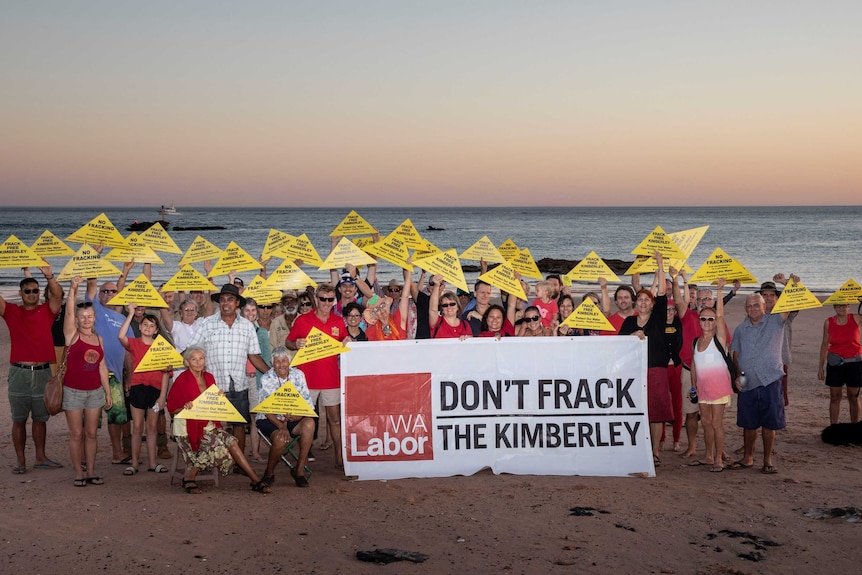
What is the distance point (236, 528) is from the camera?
6871 mm

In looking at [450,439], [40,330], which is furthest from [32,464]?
[450,439]

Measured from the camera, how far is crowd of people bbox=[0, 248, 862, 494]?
8039 millimetres

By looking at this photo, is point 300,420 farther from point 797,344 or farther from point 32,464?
point 797,344

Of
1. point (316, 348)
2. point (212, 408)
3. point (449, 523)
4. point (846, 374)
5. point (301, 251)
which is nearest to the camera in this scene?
point (449, 523)

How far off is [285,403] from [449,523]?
6.50 ft

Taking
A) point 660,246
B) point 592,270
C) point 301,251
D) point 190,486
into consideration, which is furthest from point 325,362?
point 660,246

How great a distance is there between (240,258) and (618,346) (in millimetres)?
4901

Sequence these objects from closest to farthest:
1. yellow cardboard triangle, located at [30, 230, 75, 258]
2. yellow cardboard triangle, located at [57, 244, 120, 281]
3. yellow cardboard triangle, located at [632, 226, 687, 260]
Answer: yellow cardboard triangle, located at [57, 244, 120, 281]
yellow cardboard triangle, located at [632, 226, 687, 260]
yellow cardboard triangle, located at [30, 230, 75, 258]

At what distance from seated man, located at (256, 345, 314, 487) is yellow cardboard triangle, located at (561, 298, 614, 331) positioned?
291 centimetres

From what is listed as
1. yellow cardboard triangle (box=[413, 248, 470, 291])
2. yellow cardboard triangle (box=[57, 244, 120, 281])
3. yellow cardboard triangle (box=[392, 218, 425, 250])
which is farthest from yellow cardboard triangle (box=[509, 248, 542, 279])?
yellow cardboard triangle (box=[57, 244, 120, 281])

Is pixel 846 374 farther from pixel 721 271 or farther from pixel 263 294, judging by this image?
pixel 263 294

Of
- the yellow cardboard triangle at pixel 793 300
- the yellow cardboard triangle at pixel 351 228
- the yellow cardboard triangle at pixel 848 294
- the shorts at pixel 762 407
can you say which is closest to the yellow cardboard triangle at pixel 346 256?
the yellow cardboard triangle at pixel 351 228

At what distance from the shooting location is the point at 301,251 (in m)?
11.1

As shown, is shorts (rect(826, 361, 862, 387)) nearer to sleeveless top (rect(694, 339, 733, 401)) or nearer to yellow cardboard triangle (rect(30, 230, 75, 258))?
sleeveless top (rect(694, 339, 733, 401))
